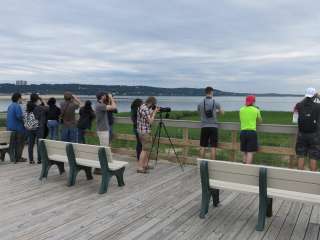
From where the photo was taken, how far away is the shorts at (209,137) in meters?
7.87

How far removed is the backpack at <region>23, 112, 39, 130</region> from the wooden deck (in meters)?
1.72

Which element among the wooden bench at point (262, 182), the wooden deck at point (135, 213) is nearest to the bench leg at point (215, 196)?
the wooden deck at point (135, 213)

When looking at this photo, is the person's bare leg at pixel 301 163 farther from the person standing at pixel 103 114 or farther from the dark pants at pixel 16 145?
the dark pants at pixel 16 145

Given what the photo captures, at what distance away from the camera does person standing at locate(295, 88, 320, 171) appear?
6.52 m

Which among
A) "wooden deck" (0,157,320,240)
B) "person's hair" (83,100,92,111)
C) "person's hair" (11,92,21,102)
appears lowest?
"wooden deck" (0,157,320,240)

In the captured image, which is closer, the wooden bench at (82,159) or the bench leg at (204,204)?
the bench leg at (204,204)

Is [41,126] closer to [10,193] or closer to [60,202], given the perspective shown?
[10,193]

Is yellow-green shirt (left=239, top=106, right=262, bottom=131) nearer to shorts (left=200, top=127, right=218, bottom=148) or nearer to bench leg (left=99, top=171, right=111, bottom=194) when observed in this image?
shorts (left=200, top=127, right=218, bottom=148)

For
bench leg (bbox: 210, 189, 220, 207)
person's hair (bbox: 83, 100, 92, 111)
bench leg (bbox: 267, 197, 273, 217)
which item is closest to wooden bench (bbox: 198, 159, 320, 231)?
bench leg (bbox: 267, 197, 273, 217)

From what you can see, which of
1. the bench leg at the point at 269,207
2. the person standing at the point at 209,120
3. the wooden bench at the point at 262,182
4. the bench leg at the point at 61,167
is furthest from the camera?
the person standing at the point at 209,120

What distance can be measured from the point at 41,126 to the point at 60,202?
3271 millimetres

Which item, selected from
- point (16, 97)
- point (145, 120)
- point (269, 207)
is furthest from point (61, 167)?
point (269, 207)

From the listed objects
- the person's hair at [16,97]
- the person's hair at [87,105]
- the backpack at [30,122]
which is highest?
the person's hair at [16,97]

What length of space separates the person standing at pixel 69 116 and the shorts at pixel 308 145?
4.50 meters
